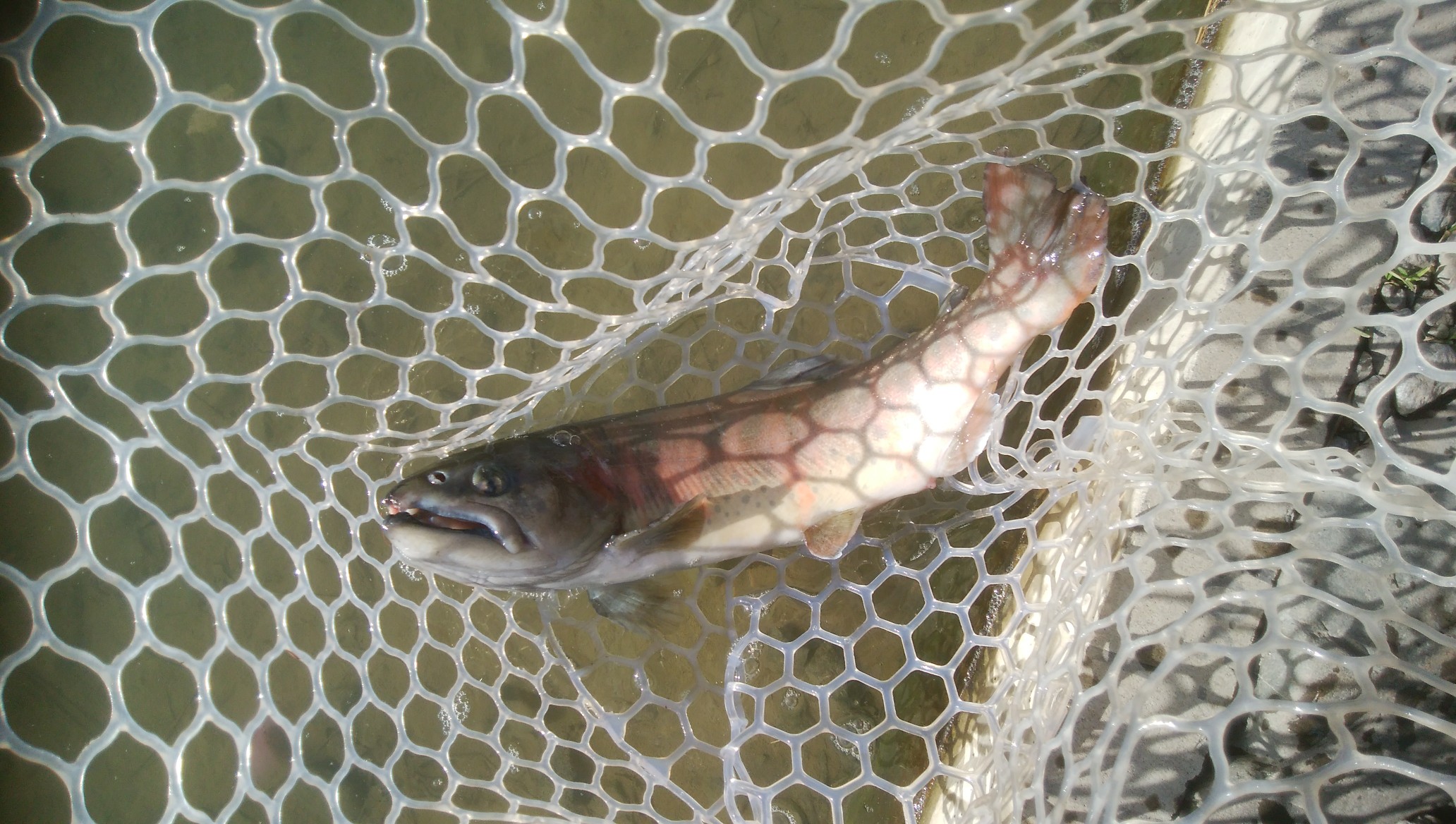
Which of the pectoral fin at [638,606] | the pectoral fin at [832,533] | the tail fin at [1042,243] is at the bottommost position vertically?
the pectoral fin at [638,606]

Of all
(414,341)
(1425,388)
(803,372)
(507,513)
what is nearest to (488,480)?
(507,513)

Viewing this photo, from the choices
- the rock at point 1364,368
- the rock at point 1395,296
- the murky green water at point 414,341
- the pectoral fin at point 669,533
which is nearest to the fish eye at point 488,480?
the pectoral fin at point 669,533

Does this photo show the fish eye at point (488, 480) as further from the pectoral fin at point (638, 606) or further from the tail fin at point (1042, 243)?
the tail fin at point (1042, 243)

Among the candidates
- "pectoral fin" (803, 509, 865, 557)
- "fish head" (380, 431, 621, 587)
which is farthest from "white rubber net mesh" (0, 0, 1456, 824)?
"fish head" (380, 431, 621, 587)

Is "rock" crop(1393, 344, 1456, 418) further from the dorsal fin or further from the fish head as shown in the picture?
the fish head

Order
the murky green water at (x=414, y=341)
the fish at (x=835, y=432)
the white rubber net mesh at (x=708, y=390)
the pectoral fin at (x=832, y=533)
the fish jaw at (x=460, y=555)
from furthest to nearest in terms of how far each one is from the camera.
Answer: the murky green water at (x=414, y=341)
the pectoral fin at (x=832, y=533)
the fish at (x=835, y=432)
the white rubber net mesh at (x=708, y=390)
the fish jaw at (x=460, y=555)

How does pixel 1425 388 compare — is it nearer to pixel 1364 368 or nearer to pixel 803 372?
pixel 1364 368

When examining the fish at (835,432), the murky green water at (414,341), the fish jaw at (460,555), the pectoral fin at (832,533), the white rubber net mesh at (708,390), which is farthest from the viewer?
the murky green water at (414,341)
